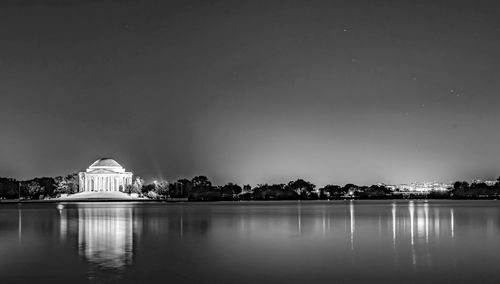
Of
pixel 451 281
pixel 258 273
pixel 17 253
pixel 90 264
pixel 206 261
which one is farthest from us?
pixel 17 253

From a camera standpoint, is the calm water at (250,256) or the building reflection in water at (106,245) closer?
the calm water at (250,256)

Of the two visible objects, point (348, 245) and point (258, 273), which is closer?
point (258, 273)

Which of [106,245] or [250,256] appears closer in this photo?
[250,256]

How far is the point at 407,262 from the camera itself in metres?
31.3

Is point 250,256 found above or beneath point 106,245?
beneath

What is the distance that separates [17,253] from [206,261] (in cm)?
1097

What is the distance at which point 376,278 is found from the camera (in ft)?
86.5

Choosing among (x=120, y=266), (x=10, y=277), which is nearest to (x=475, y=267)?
(x=120, y=266)

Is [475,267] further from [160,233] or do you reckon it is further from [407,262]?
[160,233]

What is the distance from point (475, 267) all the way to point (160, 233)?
87.6 ft

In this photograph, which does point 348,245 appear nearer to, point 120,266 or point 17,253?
point 120,266

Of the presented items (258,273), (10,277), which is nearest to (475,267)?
(258,273)

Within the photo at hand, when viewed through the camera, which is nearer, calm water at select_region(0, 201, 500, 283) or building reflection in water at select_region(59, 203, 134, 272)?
calm water at select_region(0, 201, 500, 283)

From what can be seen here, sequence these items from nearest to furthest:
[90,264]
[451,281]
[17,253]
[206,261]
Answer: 1. [451,281]
2. [90,264]
3. [206,261]
4. [17,253]
